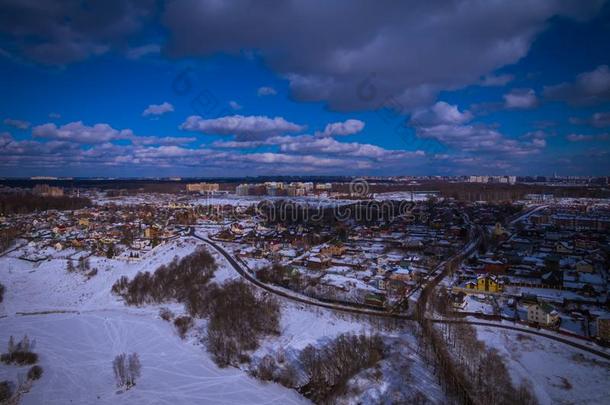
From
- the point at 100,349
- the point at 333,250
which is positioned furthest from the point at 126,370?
the point at 333,250

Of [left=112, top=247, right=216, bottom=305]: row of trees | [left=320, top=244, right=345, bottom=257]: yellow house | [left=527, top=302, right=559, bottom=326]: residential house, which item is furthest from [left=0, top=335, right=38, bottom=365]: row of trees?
[left=527, top=302, right=559, bottom=326]: residential house

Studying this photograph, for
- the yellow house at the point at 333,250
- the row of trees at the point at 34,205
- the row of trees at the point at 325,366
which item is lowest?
the row of trees at the point at 325,366

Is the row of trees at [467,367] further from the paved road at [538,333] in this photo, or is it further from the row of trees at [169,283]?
the row of trees at [169,283]

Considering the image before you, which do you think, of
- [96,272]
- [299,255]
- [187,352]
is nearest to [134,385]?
[187,352]

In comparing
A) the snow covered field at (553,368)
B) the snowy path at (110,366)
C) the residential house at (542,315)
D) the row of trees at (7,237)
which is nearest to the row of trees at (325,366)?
the snowy path at (110,366)

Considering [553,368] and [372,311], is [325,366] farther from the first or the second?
[553,368]
